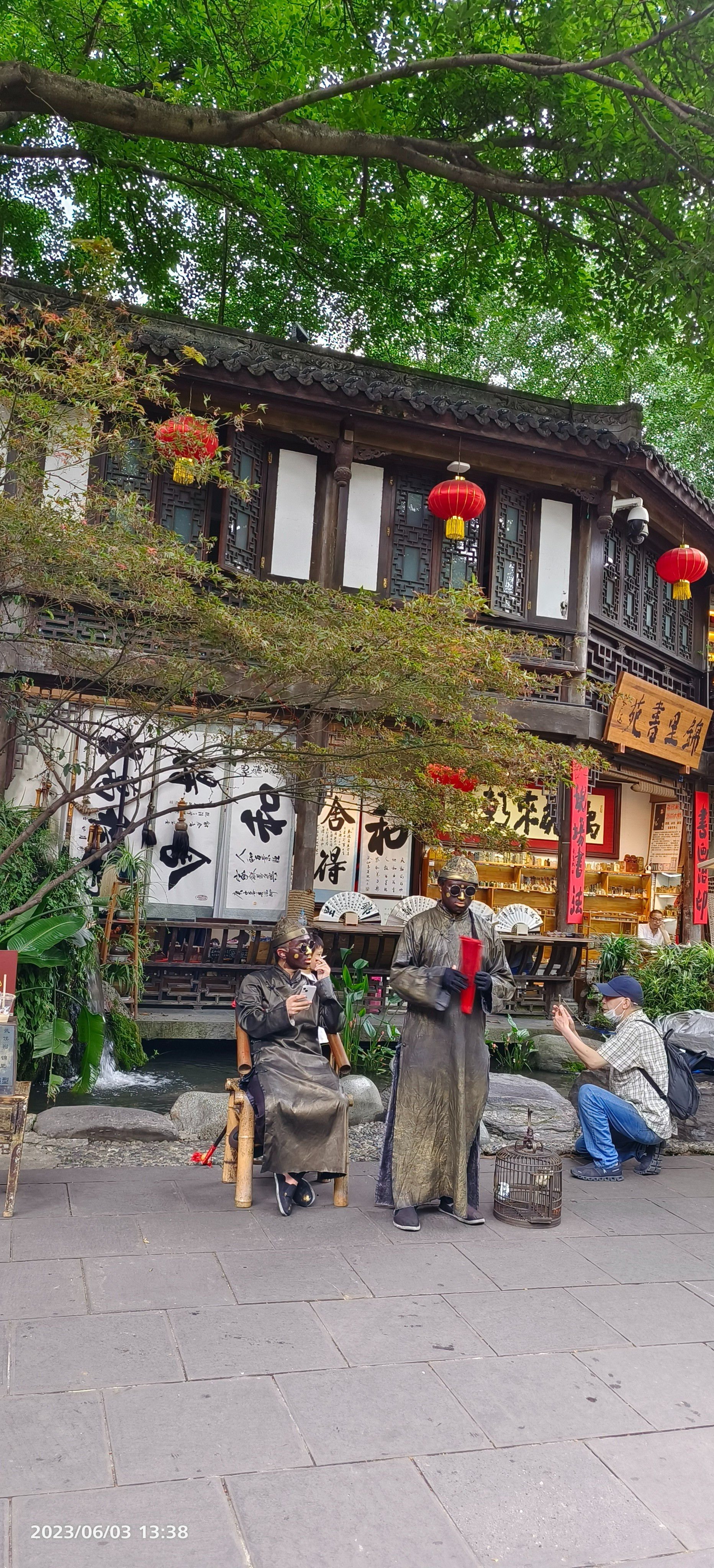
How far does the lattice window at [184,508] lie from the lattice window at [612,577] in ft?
18.5

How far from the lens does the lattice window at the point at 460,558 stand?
520 inches

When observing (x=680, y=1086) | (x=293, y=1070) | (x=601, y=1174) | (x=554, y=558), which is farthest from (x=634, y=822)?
(x=293, y=1070)

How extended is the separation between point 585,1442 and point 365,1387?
75cm

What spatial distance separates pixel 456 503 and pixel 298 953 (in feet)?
25.0

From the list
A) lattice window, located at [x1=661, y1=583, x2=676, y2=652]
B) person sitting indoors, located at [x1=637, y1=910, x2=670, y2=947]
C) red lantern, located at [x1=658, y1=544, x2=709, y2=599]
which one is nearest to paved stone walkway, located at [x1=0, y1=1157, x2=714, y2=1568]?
person sitting indoors, located at [x1=637, y1=910, x2=670, y2=947]

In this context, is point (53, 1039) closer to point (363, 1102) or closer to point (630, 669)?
point (363, 1102)

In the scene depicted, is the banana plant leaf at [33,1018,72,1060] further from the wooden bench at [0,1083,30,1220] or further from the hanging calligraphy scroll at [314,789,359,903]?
the hanging calligraphy scroll at [314,789,359,903]

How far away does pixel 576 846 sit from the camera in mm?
13242

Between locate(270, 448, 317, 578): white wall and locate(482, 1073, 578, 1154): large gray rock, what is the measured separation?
6577 millimetres

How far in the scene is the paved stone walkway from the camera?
8.98 ft

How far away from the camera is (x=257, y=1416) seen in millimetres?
3256

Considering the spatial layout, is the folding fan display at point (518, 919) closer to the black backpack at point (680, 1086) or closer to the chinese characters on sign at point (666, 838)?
the chinese characters on sign at point (666, 838)

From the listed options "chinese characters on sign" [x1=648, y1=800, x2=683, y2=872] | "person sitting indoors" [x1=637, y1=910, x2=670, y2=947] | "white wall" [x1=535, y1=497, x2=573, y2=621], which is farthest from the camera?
"chinese characters on sign" [x1=648, y1=800, x2=683, y2=872]

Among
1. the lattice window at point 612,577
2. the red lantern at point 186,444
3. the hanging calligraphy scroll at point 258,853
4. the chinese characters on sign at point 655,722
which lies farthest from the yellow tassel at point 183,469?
the lattice window at point 612,577
